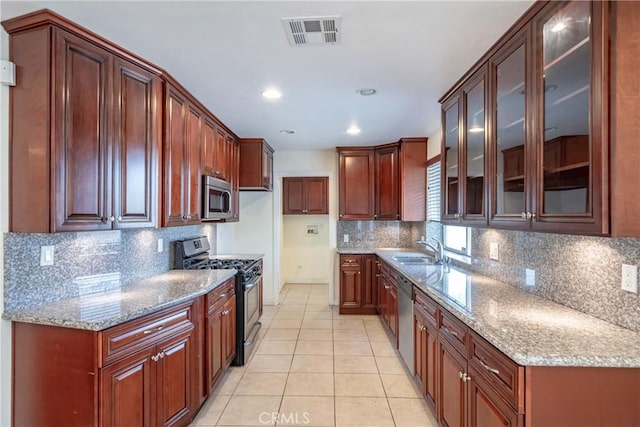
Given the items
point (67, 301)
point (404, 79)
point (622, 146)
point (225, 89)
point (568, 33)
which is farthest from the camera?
point (225, 89)

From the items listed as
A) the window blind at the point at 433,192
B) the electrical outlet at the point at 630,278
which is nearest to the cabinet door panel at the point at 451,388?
the electrical outlet at the point at 630,278

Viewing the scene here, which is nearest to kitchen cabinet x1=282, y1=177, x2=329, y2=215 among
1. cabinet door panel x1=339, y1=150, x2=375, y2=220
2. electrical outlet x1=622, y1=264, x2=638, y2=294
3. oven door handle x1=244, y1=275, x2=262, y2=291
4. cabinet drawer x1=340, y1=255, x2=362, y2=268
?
cabinet door panel x1=339, y1=150, x2=375, y2=220

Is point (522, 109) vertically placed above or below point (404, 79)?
below

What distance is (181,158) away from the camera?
2695mm

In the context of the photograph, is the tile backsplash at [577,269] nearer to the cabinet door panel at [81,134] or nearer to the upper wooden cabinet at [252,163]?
the cabinet door panel at [81,134]

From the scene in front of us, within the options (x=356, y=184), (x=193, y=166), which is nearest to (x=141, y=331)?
(x=193, y=166)

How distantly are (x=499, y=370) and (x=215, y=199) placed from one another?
2.89m

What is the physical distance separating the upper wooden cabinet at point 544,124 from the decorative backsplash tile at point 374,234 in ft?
8.90

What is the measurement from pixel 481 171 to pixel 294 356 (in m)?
2.51

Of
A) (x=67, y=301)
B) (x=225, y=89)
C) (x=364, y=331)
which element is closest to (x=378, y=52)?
(x=225, y=89)

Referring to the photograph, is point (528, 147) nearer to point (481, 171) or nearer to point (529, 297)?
point (481, 171)

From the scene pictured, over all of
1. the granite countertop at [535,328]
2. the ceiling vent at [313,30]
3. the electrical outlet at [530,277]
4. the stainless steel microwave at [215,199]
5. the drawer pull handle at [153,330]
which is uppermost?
the ceiling vent at [313,30]

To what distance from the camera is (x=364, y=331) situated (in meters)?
4.04

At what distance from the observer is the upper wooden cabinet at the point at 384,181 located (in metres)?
4.47
